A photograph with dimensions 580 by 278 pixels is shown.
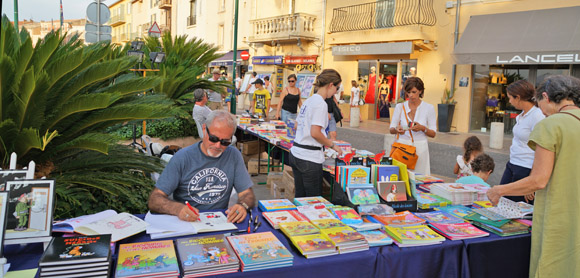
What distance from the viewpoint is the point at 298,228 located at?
277 centimetres

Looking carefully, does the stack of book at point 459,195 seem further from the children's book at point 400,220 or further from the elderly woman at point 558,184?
the elderly woman at point 558,184

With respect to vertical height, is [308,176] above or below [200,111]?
below

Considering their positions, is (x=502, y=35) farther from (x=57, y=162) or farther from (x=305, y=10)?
(x=57, y=162)

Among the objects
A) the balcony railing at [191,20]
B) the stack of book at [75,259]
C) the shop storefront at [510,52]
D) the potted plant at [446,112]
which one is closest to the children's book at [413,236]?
the stack of book at [75,259]

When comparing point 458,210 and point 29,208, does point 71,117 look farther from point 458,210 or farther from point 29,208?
point 458,210

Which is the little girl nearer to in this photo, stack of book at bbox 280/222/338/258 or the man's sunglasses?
stack of book at bbox 280/222/338/258

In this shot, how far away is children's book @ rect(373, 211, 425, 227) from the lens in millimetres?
2974

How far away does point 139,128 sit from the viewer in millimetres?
11172

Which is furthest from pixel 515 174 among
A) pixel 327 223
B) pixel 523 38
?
pixel 523 38

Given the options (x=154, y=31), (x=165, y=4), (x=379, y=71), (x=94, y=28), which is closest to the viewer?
(x=94, y=28)

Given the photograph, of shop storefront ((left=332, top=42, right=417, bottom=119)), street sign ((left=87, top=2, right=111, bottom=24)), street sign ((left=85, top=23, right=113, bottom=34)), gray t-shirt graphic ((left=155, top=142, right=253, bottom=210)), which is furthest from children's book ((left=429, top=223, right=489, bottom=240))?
shop storefront ((left=332, top=42, right=417, bottom=119))

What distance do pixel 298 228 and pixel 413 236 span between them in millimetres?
713

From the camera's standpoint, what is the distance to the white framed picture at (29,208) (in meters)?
2.24

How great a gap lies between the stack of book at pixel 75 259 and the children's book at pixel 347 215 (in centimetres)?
151
